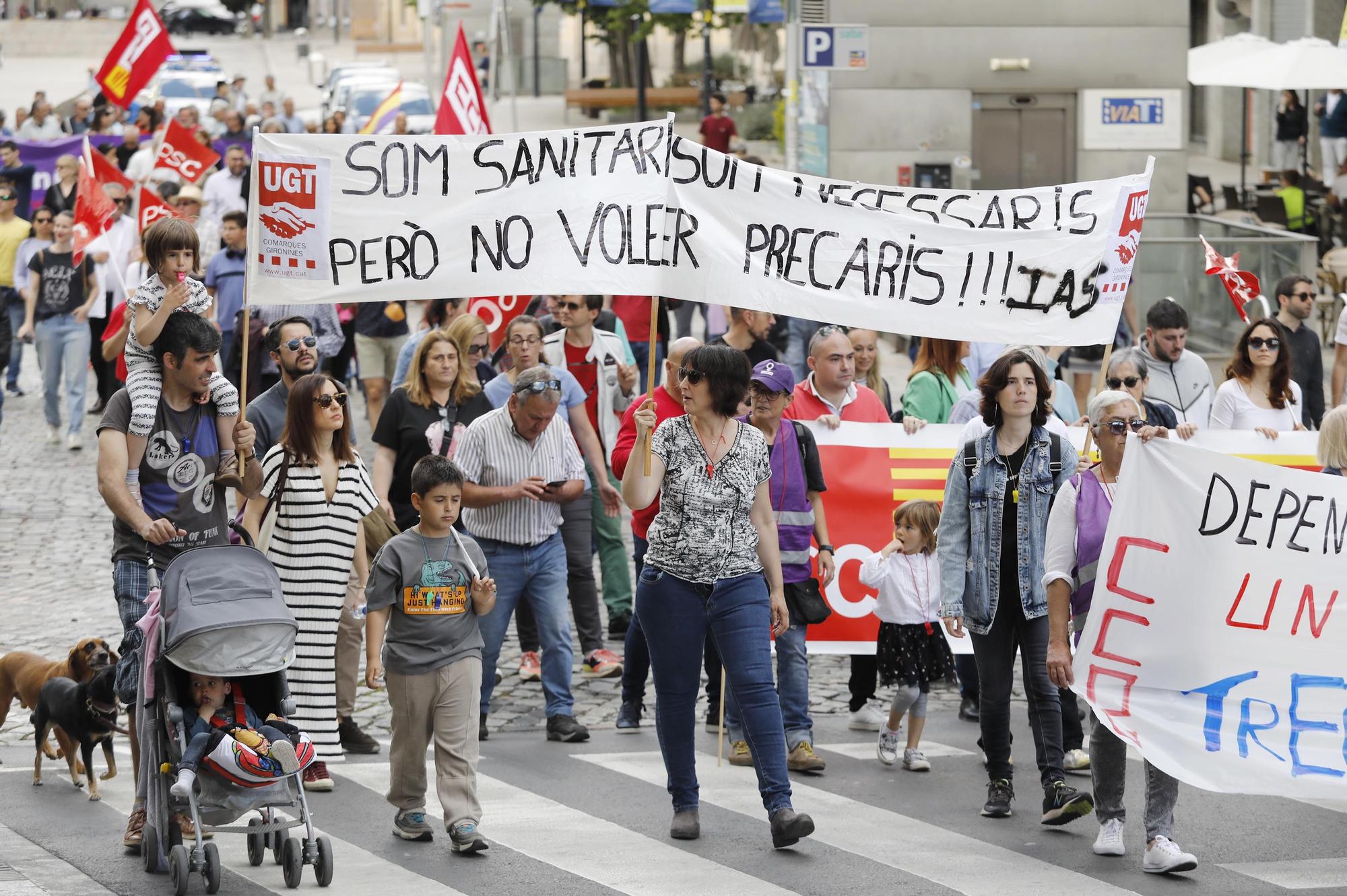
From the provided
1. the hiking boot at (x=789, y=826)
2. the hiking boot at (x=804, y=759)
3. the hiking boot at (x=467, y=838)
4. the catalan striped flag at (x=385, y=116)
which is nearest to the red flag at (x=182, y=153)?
the catalan striped flag at (x=385, y=116)

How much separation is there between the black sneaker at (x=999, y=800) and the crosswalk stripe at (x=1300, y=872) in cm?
93

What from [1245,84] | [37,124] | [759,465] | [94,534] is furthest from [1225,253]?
[37,124]

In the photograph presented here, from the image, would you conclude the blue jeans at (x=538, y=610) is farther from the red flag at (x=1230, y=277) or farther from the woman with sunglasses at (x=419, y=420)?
the red flag at (x=1230, y=277)

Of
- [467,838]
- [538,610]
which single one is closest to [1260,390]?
[538,610]

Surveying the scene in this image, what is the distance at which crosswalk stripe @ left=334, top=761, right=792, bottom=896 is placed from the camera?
6.92 meters

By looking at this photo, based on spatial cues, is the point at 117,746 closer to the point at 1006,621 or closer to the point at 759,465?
the point at 759,465

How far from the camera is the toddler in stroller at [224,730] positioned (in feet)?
21.9

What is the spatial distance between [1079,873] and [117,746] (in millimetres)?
4494

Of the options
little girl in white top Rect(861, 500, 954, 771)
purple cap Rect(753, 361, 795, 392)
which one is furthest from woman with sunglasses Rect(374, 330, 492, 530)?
little girl in white top Rect(861, 500, 954, 771)

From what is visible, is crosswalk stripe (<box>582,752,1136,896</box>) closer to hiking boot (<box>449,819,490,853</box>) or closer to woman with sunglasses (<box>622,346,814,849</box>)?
woman with sunglasses (<box>622,346,814,849</box>)

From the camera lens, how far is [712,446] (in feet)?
24.3

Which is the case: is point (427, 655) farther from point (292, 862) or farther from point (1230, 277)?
point (1230, 277)

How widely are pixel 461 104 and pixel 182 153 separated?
13.4 ft

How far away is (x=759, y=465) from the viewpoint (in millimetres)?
7465
